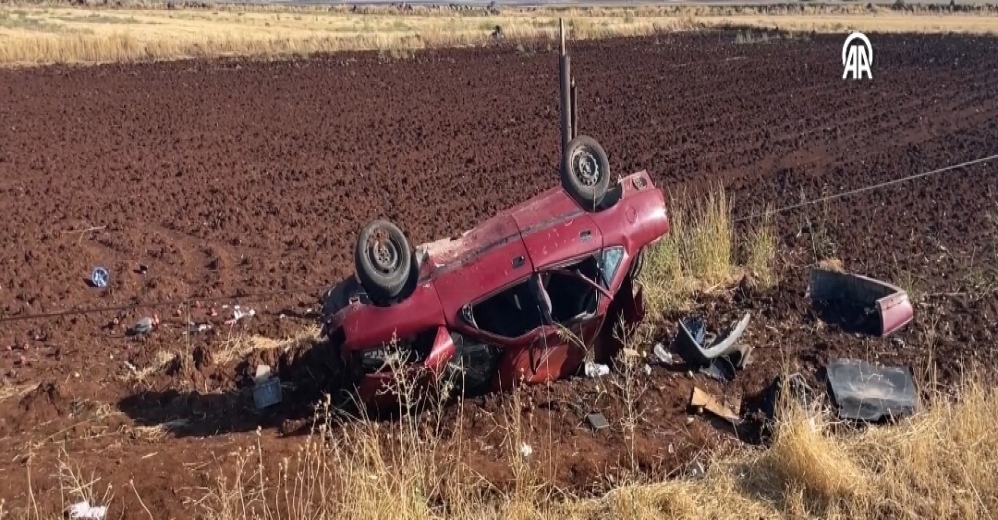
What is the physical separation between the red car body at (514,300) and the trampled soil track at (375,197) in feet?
1.24

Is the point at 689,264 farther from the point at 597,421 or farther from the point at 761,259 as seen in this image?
the point at 597,421

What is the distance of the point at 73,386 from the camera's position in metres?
7.87

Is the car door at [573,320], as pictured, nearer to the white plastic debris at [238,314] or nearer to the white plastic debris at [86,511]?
the white plastic debris at [86,511]

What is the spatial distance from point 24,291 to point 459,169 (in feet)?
25.1

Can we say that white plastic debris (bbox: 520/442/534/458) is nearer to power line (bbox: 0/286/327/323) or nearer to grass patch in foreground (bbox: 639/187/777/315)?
grass patch in foreground (bbox: 639/187/777/315)

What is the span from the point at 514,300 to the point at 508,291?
127 mm

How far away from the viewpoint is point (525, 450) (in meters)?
6.12

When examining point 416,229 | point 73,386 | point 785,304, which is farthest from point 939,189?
point 73,386

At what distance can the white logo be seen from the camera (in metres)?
29.0

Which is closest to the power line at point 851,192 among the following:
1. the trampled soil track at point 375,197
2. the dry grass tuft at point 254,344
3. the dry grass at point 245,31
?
the trampled soil track at point 375,197

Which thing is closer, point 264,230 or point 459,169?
point 264,230

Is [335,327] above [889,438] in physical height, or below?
above

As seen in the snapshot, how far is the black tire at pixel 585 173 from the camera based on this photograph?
7.22 m

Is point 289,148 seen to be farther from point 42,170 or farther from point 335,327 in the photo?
point 335,327
